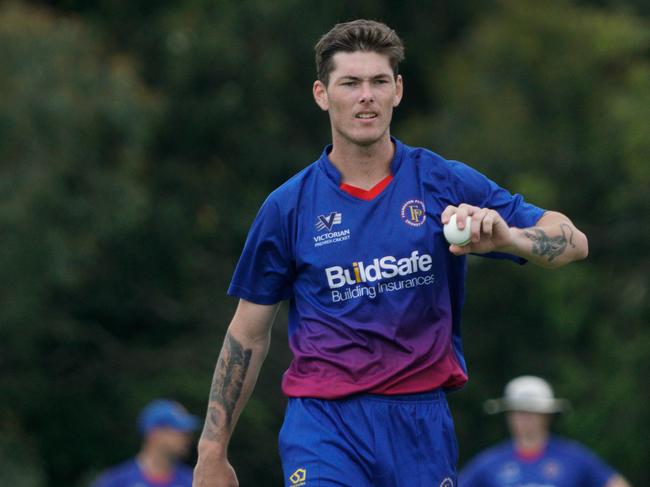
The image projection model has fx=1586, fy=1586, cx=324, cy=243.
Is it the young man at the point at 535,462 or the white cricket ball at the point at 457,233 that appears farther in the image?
the young man at the point at 535,462

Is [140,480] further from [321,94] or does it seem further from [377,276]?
[377,276]

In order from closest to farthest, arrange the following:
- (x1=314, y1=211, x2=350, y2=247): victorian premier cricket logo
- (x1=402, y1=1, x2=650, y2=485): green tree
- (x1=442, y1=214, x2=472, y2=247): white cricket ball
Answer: (x1=442, y1=214, x2=472, y2=247): white cricket ball < (x1=314, y1=211, x2=350, y2=247): victorian premier cricket logo < (x1=402, y1=1, x2=650, y2=485): green tree

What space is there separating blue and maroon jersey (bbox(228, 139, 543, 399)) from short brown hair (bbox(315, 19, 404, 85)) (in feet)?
1.28

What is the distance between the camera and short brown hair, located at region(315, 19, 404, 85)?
6.34 m

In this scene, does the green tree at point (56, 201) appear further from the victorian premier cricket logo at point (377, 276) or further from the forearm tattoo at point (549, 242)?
the forearm tattoo at point (549, 242)

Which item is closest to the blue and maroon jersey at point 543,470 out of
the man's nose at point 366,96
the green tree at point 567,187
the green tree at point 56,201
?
the man's nose at point 366,96

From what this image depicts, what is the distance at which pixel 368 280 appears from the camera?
6.18m

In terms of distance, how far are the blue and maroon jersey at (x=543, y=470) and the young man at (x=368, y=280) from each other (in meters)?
5.30

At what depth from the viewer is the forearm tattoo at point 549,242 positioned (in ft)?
20.1

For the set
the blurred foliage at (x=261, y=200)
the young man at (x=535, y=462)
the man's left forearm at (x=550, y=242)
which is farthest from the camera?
the blurred foliage at (x=261, y=200)

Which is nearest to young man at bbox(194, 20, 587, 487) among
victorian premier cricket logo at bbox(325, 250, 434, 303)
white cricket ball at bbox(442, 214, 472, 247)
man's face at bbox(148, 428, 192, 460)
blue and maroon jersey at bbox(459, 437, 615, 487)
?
victorian premier cricket logo at bbox(325, 250, 434, 303)

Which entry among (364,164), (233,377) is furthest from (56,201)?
(364,164)

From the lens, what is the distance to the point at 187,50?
83.1 feet

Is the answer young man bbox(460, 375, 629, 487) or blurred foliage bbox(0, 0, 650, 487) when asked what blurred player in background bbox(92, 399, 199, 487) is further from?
blurred foliage bbox(0, 0, 650, 487)
